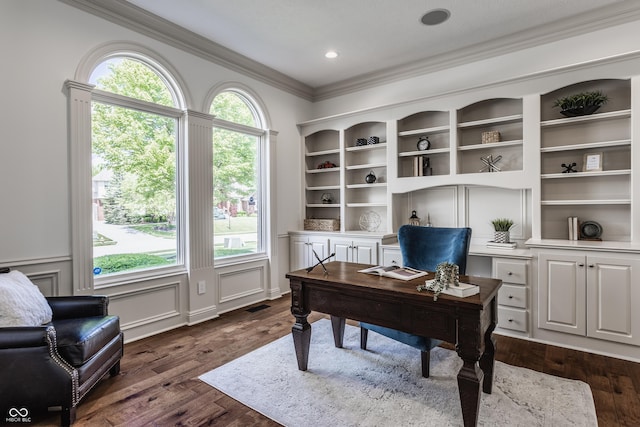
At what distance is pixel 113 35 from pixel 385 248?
345cm

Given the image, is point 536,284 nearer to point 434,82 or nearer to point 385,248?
point 385,248

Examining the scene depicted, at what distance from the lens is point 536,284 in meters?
3.05

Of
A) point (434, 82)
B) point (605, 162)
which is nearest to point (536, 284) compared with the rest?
point (605, 162)

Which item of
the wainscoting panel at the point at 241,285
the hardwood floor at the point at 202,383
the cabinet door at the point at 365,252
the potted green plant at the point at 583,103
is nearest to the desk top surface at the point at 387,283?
the hardwood floor at the point at 202,383

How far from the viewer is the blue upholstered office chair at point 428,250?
7.84 feet

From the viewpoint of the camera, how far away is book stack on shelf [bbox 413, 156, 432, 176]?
13.3 ft

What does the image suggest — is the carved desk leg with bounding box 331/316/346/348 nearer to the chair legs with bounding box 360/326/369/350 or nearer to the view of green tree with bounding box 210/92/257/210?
the chair legs with bounding box 360/326/369/350

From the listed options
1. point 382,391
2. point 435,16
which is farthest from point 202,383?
point 435,16

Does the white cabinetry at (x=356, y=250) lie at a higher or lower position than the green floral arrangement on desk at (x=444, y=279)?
lower

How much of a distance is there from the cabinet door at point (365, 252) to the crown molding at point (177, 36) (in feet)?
8.09

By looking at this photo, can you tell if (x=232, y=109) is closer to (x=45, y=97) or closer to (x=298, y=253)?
(x=45, y=97)

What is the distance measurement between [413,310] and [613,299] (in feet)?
6.61

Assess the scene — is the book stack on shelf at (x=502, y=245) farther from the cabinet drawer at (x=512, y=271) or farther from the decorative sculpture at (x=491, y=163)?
the decorative sculpture at (x=491, y=163)

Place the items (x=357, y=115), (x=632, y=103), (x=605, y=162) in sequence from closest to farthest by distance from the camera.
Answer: (x=632, y=103) → (x=605, y=162) → (x=357, y=115)
